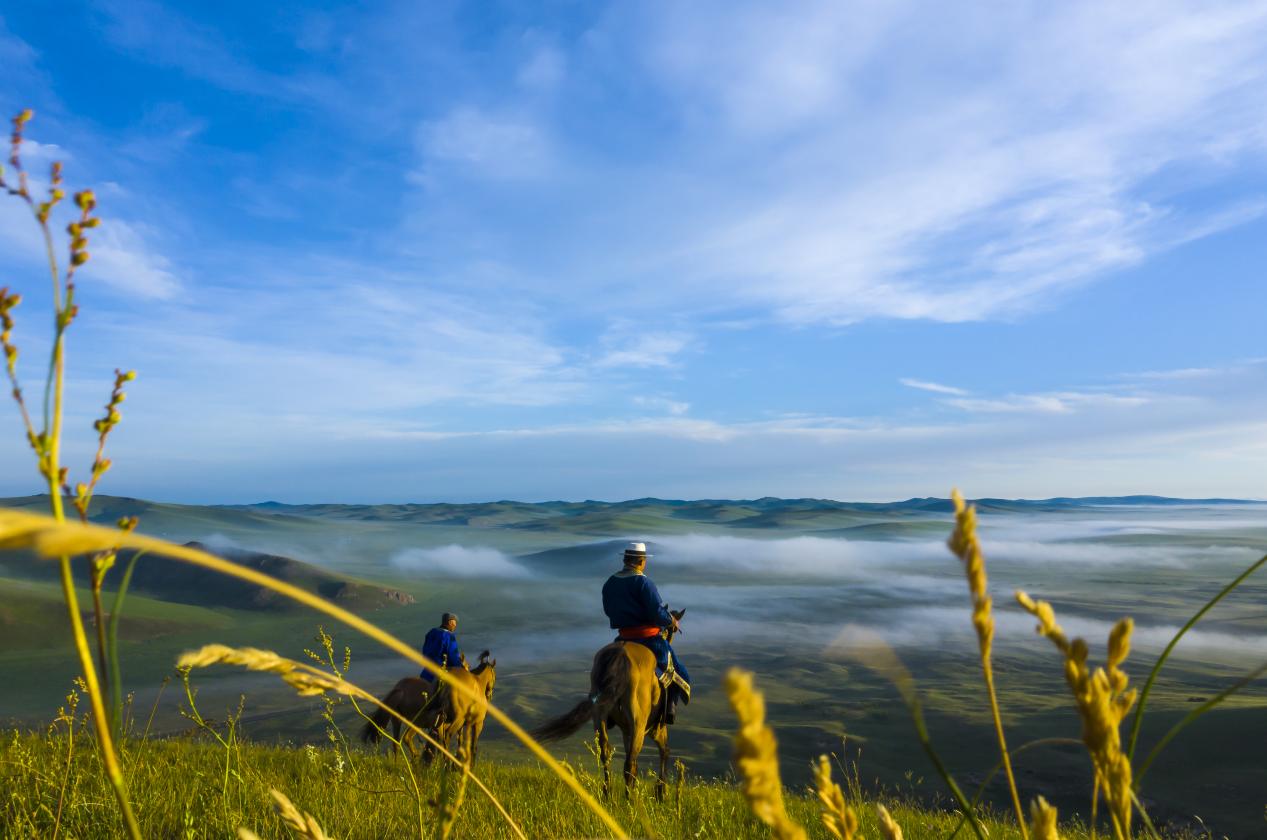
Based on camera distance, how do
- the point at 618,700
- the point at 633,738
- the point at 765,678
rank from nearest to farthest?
the point at 633,738
the point at 618,700
the point at 765,678

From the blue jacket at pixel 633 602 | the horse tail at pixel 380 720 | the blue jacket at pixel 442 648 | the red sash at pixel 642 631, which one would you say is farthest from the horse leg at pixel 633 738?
the horse tail at pixel 380 720

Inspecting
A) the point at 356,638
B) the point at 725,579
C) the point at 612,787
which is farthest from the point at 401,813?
the point at 725,579

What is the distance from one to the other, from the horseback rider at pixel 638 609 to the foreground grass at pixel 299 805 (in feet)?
5.81

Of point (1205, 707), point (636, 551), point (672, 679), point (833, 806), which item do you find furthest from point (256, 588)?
point (1205, 707)

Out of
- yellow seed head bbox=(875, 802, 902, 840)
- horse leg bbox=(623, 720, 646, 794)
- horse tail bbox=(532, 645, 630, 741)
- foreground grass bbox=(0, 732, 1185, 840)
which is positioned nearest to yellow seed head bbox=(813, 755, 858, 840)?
yellow seed head bbox=(875, 802, 902, 840)

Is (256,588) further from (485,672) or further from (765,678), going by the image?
(485,672)

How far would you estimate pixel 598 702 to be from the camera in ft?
27.2

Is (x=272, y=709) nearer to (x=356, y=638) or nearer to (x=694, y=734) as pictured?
(x=694, y=734)

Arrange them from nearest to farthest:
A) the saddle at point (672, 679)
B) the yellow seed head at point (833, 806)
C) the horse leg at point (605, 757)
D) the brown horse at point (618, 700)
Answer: the yellow seed head at point (833, 806) → the horse leg at point (605, 757) → the brown horse at point (618, 700) → the saddle at point (672, 679)

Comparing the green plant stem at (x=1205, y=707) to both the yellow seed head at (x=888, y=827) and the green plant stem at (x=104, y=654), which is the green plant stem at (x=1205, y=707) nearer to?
the yellow seed head at (x=888, y=827)

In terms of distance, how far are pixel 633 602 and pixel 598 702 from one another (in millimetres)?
1251

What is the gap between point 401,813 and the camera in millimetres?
4953

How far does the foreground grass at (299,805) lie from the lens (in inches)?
160

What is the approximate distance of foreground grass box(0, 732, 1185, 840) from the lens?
4070mm
